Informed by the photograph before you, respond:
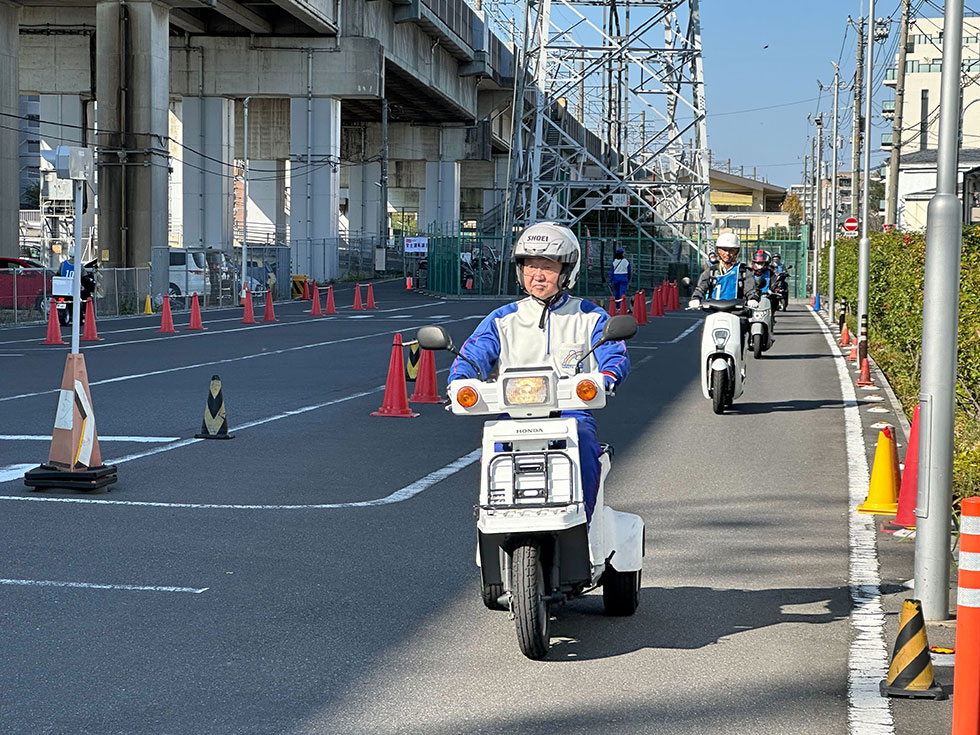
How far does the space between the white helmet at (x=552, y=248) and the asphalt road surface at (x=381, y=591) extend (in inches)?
63.1

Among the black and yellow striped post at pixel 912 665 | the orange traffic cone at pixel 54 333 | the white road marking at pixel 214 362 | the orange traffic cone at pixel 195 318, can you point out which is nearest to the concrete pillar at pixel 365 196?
the orange traffic cone at pixel 195 318

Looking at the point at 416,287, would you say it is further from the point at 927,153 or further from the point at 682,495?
the point at 682,495

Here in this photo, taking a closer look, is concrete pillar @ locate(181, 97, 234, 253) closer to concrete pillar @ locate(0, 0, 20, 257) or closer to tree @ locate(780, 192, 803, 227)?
concrete pillar @ locate(0, 0, 20, 257)

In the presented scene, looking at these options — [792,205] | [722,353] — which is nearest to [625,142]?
[722,353]

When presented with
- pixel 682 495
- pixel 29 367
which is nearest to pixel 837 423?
pixel 682 495

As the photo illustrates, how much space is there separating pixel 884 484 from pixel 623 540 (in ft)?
11.9

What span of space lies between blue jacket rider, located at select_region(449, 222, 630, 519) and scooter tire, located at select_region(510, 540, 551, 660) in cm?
72

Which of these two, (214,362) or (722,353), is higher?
(722,353)

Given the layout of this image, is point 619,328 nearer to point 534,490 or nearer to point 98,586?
point 534,490

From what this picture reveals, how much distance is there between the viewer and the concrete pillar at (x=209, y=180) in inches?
2269

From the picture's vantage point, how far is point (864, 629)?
6539mm

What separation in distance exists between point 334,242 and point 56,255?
13.5 metres

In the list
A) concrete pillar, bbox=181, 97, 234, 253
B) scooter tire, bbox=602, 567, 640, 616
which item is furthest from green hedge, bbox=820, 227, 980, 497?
concrete pillar, bbox=181, 97, 234, 253

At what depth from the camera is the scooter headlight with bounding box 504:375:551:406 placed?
5988mm
